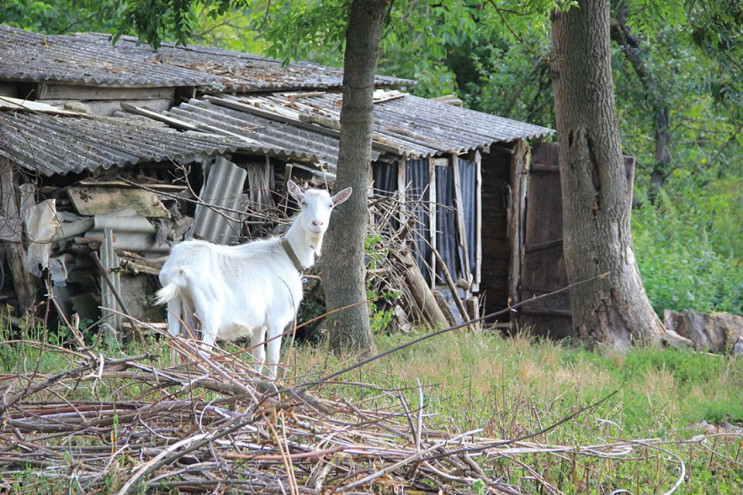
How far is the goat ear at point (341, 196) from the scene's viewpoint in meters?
8.15

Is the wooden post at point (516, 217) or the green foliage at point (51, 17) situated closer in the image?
the wooden post at point (516, 217)

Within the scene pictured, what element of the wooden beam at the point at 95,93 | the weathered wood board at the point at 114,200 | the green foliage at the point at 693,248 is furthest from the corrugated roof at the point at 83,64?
the green foliage at the point at 693,248

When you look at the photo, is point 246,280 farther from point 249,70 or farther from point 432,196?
point 249,70

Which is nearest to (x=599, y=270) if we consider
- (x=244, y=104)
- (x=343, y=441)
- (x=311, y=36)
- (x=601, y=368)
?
(x=601, y=368)

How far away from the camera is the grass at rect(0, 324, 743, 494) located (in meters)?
5.09

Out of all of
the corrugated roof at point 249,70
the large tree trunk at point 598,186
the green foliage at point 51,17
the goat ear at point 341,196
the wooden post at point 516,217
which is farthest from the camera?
the green foliage at point 51,17

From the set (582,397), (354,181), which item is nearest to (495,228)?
(354,181)

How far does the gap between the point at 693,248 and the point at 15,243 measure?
46.5 feet

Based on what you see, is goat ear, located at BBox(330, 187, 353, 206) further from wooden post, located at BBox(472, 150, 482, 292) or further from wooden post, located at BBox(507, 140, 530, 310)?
wooden post, located at BBox(507, 140, 530, 310)

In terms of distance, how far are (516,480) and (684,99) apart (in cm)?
1881

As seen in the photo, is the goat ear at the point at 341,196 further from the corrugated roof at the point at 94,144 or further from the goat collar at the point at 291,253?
the corrugated roof at the point at 94,144

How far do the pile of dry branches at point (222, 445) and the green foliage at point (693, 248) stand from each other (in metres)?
11.2

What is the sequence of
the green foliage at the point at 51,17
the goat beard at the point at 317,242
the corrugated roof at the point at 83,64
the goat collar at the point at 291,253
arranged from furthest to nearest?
1. the green foliage at the point at 51,17
2. the corrugated roof at the point at 83,64
3. the goat collar at the point at 291,253
4. the goat beard at the point at 317,242

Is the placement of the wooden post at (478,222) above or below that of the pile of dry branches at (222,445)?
→ above
